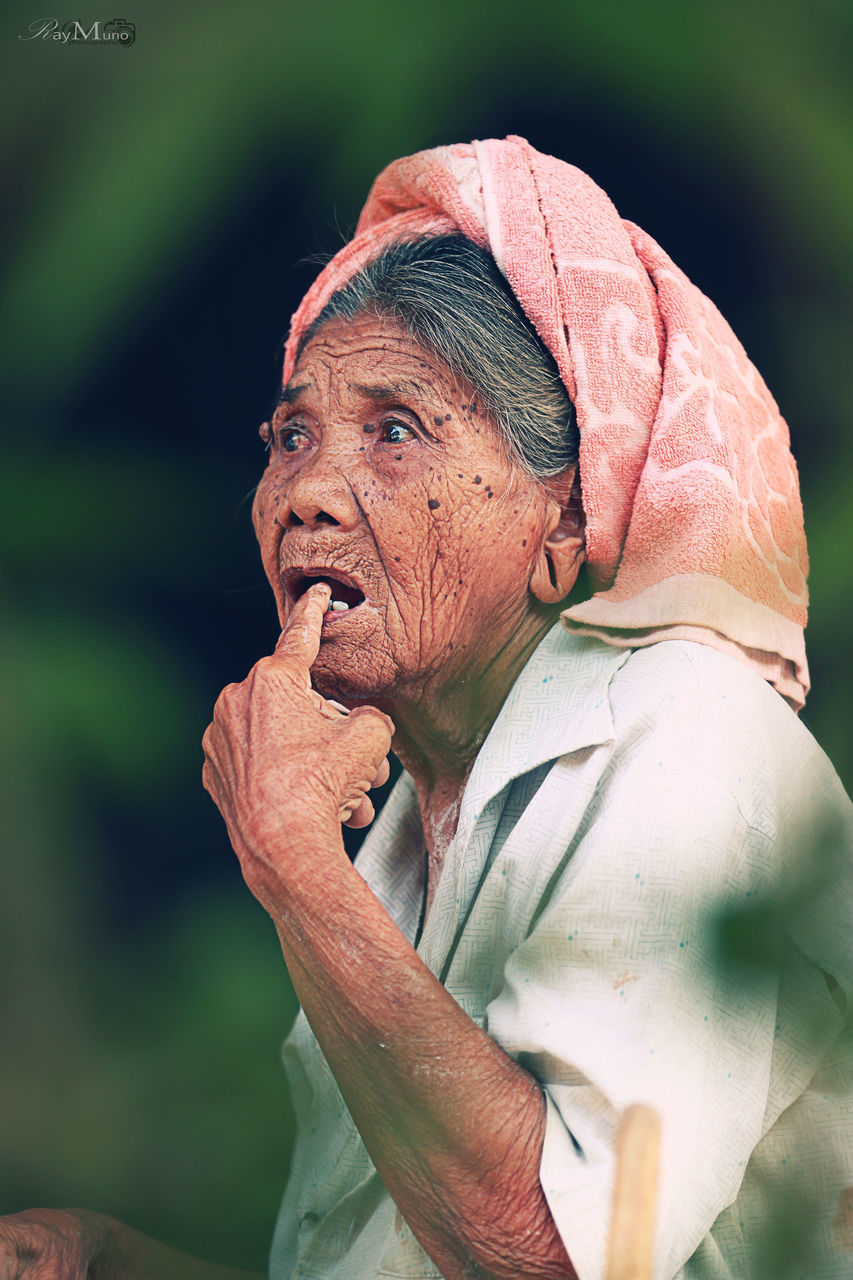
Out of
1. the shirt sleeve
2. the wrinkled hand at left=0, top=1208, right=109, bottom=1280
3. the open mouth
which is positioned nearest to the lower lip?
the open mouth

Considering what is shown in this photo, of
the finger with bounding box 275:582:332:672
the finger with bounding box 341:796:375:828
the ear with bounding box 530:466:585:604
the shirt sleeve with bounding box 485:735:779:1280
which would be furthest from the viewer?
the ear with bounding box 530:466:585:604

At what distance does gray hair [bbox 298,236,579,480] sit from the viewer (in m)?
2.02

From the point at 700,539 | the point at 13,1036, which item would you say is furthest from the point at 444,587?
the point at 13,1036

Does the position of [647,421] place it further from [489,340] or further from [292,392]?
[292,392]

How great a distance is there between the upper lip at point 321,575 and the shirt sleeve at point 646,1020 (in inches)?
24.3

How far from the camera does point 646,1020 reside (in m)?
1.39

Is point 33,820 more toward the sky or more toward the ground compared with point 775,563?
more toward the ground

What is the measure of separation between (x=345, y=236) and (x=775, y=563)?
3.78ft

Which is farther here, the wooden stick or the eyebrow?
the eyebrow

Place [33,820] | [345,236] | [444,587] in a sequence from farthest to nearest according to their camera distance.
→ 1. [345,236]
2. [444,587]
3. [33,820]

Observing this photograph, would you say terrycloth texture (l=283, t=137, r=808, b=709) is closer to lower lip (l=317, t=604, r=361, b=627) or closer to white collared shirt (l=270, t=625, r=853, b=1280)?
white collared shirt (l=270, t=625, r=853, b=1280)

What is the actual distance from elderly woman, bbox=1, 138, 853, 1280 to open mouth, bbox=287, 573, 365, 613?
0.01 meters

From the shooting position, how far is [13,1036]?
146 cm

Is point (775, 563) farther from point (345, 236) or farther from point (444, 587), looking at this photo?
point (345, 236)
